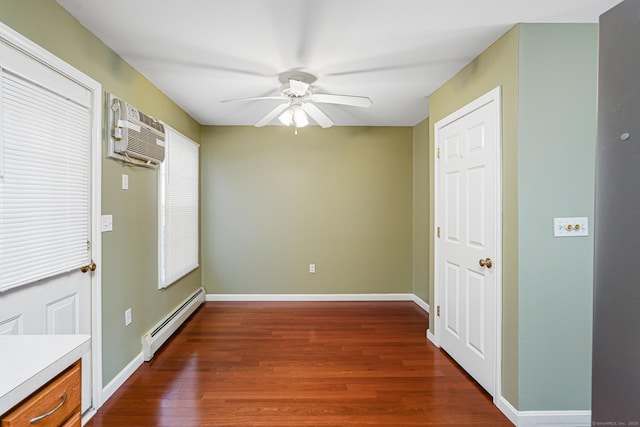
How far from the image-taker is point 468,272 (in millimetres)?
2477

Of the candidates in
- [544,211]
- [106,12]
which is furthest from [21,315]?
[544,211]

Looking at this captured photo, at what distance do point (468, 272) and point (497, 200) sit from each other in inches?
26.4

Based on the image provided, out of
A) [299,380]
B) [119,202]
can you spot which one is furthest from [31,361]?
[299,380]

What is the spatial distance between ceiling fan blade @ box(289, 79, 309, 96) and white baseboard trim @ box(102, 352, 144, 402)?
2.49 meters

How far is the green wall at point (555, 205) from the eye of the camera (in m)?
1.87

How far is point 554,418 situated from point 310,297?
2.96 m

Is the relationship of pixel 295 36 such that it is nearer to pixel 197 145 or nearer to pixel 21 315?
pixel 21 315

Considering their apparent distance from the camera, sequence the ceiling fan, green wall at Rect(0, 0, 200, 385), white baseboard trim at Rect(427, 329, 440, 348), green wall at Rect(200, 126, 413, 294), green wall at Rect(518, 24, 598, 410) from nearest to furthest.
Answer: green wall at Rect(0, 0, 200, 385) → green wall at Rect(518, 24, 598, 410) → the ceiling fan → white baseboard trim at Rect(427, 329, 440, 348) → green wall at Rect(200, 126, 413, 294)

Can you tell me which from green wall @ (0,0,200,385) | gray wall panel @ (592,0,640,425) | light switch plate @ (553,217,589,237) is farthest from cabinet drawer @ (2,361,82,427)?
light switch plate @ (553,217,589,237)

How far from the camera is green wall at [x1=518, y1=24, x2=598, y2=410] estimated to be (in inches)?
73.7

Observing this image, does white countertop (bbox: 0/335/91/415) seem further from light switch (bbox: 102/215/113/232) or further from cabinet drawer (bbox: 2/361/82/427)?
light switch (bbox: 102/215/113/232)

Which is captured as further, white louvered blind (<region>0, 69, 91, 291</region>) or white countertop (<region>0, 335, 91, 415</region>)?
white louvered blind (<region>0, 69, 91, 291</region>)

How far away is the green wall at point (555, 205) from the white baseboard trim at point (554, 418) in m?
0.04

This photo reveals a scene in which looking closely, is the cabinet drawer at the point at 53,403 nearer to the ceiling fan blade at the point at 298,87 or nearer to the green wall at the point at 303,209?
the ceiling fan blade at the point at 298,87
